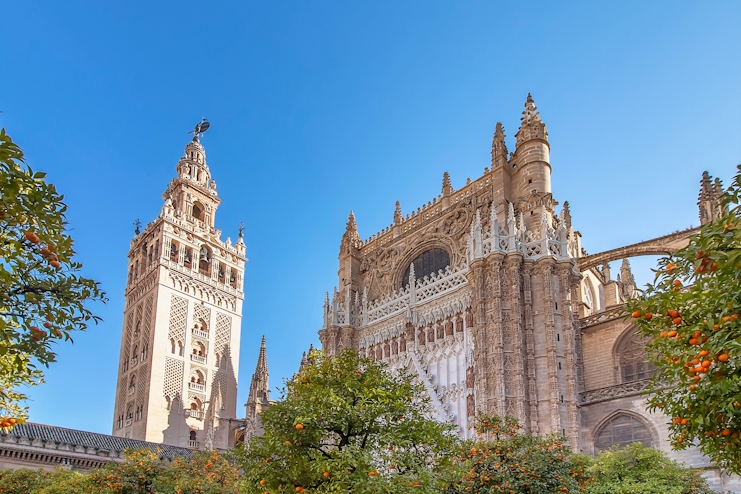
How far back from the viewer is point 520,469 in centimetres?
1539

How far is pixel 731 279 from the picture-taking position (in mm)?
6707

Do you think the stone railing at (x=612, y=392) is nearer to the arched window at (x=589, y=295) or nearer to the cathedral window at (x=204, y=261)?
the arched window at (x=589, y=295)

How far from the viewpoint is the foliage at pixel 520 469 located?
15.3 m

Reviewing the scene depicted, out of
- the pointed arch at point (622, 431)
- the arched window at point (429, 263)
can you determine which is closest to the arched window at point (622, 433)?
the pointed arch at point (622, 431)

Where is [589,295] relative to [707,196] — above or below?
below

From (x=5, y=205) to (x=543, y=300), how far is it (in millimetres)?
21678

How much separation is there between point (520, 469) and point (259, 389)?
30704mm

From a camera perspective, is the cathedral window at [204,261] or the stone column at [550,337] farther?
the cathedral window at [204,261]

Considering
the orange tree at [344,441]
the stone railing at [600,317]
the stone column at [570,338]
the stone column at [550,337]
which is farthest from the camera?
the stone railing at [600,317]

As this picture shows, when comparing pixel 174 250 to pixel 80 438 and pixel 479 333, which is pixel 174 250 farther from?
pixel 479 333

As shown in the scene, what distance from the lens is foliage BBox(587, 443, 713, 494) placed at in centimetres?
1667

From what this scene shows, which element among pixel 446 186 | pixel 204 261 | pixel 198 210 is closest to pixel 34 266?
pixel 446 186

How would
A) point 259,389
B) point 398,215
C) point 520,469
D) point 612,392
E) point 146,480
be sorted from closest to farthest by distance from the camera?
point 520,469 < point 146,480 < point 612,392 < point 398,215 < point 259,389

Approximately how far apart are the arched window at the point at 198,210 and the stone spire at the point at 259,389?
40.0 ft
